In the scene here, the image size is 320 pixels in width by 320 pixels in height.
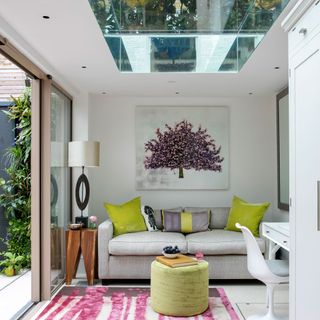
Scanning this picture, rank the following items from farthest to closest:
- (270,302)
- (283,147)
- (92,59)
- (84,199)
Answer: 1. (283,147)
2. (84,199)
3. (92,59)
4. (270,302)

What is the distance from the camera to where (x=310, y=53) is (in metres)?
2.67

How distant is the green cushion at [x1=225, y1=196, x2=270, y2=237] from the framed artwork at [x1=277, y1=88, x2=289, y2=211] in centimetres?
32

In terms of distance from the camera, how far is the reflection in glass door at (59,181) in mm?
4832

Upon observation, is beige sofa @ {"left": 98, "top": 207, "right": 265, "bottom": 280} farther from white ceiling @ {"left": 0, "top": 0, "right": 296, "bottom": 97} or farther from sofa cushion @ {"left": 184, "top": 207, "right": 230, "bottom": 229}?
white ceiling @ {"left": 0, "top": 0, "right": 296, "bottom": 97}

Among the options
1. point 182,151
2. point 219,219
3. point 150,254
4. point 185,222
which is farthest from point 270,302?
point 182,151

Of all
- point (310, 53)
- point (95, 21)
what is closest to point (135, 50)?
point (95, 21)

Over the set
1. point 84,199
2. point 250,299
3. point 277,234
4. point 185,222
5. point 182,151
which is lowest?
point 250,299

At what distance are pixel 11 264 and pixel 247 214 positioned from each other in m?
3.04

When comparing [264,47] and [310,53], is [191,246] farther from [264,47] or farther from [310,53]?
[310,53]

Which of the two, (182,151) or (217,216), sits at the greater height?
(182,151)

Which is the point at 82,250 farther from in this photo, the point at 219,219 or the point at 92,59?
the point at 92,59

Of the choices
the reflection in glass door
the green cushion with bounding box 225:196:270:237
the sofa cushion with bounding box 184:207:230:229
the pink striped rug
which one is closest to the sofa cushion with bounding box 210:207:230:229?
the sofa cushion with bounding box 184:207:230:229

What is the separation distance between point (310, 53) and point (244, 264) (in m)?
3.06

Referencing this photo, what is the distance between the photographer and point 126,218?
18.2 ft
